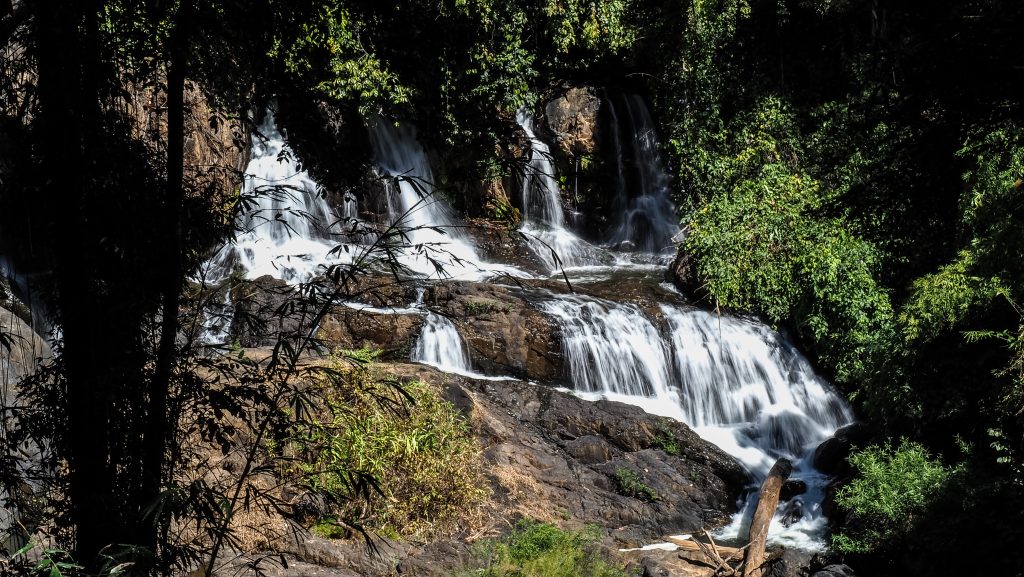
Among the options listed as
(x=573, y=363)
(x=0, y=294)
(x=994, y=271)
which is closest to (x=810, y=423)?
(x=573, y=363)

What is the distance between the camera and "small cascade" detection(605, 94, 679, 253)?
58.4 feet

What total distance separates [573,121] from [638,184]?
6.79ft

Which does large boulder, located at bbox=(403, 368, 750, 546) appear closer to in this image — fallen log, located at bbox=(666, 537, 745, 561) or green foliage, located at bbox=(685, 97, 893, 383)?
fallen log, located at bbox=(666, 537, 745, 561)

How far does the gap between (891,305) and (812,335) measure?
140 centimetres

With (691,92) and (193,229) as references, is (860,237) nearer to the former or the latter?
(691,92)

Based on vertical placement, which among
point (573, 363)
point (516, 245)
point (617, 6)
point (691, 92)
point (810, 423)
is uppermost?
point (617, 6)

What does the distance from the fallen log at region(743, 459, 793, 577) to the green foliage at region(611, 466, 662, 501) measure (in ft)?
3.59

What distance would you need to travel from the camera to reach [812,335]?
41.8 ft

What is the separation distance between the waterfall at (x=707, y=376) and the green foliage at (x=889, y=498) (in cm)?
269

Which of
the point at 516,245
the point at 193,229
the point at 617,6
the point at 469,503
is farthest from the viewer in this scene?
the point at 617,6

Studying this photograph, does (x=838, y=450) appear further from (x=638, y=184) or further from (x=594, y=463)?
(x=638, y=184)

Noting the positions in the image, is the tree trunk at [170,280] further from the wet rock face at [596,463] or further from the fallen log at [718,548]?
the fallen log at [718,548]

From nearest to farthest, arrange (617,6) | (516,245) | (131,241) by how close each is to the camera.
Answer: (131,241) → (516,245) → (617,6)

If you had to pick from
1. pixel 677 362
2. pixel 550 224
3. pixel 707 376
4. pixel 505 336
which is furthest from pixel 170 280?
pixel 550 224
